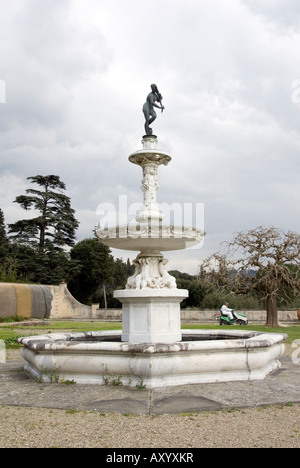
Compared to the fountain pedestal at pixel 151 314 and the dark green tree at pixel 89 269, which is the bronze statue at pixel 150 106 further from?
the dark green tree at pixel 89 269

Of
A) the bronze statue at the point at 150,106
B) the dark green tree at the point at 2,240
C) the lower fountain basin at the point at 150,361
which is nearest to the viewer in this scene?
the lower fountain basin at the point at 150,361

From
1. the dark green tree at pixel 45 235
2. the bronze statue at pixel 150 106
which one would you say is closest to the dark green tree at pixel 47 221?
the dark green tree at pixel 45 235

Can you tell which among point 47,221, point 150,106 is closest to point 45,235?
point 47,221

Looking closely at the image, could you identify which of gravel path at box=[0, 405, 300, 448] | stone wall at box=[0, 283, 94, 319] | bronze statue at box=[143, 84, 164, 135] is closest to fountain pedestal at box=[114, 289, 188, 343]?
gravel path at box=[0, 405, 300, 448]

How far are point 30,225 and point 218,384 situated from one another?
3700 cm

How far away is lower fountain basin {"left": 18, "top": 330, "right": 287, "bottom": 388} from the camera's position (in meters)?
5.87

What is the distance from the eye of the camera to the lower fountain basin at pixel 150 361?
587 cm

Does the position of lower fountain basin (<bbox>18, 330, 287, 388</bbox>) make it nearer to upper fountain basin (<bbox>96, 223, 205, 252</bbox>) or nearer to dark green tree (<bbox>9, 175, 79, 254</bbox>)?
upper fountain basin (<bbox>96, 223, 205, 252</bbox>)

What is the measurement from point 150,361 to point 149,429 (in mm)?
1724

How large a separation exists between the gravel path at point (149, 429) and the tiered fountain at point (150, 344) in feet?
4.39

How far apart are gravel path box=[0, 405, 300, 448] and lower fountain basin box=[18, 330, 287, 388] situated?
4.31ft

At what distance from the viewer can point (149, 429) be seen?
407cm

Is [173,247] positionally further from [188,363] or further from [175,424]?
[175,424]
